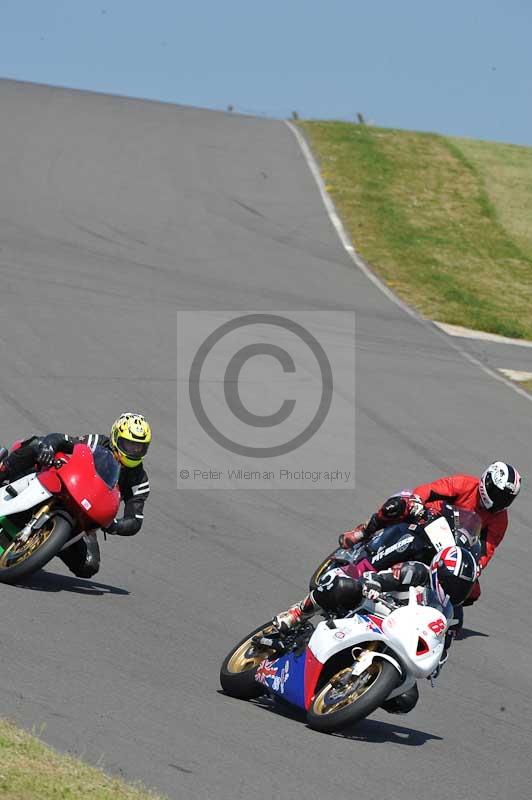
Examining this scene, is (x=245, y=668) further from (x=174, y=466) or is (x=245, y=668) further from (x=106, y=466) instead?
(x=174, y=466)

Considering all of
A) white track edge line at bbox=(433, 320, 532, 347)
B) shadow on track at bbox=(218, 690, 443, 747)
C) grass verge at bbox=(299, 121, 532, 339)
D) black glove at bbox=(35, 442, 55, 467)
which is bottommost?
shadow on track at bbox=(218, 690, 443, 747)

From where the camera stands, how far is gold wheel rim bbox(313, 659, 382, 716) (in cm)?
667

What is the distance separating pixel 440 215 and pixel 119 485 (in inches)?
928

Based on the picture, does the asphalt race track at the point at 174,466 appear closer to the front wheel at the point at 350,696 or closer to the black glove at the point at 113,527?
the front wheel at the point at 350,696

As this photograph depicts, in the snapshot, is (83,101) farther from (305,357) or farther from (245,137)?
(305,357)

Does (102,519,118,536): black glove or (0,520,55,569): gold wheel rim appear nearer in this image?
(0,520,55,569): gold wheel rim

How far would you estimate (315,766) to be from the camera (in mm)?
6062

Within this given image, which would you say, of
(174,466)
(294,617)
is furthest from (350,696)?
(174,466)

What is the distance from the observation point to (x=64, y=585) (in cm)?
921

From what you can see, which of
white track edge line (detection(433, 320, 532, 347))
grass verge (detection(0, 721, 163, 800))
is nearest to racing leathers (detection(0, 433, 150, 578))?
grass verge (detection(0, 721, 163, 800))

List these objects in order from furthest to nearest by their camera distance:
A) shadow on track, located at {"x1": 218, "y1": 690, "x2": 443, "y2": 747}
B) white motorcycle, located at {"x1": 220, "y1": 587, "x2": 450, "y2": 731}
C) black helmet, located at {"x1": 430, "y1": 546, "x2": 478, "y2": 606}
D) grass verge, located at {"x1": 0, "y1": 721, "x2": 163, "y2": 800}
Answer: black helmet, located at {"x1": 430, "y1": 546, "x2": 478, "y2": 606} → shadow on track, located at {"x1": 218, "y1": 690, "x2": 443, "y2": 747} → white motorcycle, located at {"x1": 220, "y1": 587, "x2": 450, "y2": 731} → grass verge, located at {"x1": 0, "y1": 721, "x2": 163, "y2": 800}

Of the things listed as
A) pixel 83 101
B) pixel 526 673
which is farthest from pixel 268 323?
pixel 83 101

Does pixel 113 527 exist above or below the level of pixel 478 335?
below

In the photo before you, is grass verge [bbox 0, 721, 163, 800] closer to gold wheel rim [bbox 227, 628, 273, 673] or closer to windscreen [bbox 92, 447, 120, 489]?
gold wheel rim [bbox 227, 628, 273, 673]
